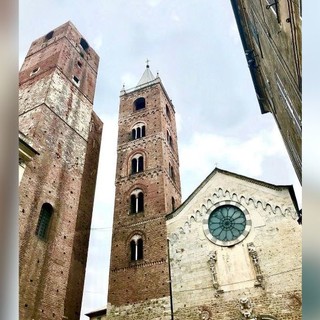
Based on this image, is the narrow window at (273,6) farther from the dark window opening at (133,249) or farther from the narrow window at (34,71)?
the narrow window at (34,71)

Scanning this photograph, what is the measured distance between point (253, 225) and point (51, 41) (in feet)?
51.6

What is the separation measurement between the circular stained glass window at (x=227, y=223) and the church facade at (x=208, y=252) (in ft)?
0.13

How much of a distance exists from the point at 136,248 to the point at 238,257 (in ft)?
15.8

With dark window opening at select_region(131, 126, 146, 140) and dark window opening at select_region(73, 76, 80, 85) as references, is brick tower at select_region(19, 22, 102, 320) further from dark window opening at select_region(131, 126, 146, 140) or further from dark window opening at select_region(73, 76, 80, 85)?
dark window opening at select_region(131, 126, 146, 140)

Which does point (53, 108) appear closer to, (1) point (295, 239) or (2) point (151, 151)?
(2) point (151, 151)

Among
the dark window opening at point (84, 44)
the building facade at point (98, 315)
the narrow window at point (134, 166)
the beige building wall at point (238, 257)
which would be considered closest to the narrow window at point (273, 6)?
the beige building wall at point (238, 257)

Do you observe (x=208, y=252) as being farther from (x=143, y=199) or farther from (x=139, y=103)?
(x=139, y=103)

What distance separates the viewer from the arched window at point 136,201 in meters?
18.0

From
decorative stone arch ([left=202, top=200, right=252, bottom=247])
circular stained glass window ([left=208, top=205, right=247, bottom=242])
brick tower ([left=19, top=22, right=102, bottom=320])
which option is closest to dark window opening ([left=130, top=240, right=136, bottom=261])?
brick tower ([left=19, top=22, right=102, bottom=320])

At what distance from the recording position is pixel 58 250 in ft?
45.4

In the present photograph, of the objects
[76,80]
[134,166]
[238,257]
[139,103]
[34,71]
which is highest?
[139,103]

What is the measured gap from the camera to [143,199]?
1814 centimetres

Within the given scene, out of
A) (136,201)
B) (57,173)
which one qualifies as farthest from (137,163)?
(57,173)

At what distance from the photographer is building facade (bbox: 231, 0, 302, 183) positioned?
603 cm
